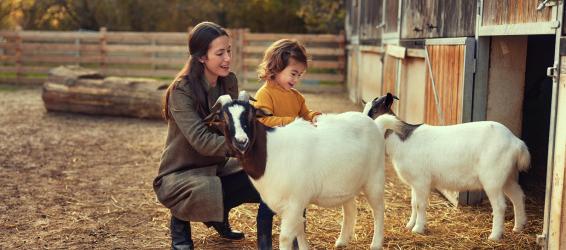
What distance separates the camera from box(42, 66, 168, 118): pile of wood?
37.8 feet

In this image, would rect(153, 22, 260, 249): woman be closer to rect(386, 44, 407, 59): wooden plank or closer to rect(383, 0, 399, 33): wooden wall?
rect(386, 44, 407, 59): wooden plank

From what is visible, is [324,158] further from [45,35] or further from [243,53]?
[45,35]

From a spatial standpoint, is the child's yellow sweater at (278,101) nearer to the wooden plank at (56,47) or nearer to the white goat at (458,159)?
the white goat at (458,159)

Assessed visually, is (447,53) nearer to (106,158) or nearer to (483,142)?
(483,142)

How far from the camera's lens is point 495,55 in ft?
18.5

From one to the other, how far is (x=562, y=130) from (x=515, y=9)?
52.0 inches

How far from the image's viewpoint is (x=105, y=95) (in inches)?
455

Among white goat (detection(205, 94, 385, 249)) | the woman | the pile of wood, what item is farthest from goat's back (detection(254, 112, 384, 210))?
the pile of wood

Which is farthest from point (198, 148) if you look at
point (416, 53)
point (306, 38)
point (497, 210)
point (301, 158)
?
point (306, 38)

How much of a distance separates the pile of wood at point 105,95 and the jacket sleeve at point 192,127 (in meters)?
7.40

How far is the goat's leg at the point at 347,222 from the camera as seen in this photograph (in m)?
4.47

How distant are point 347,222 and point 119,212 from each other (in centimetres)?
229

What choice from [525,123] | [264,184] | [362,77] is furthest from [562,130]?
[362,77]

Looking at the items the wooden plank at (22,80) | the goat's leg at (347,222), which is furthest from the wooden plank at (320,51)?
the goat's leg at (347,222)
